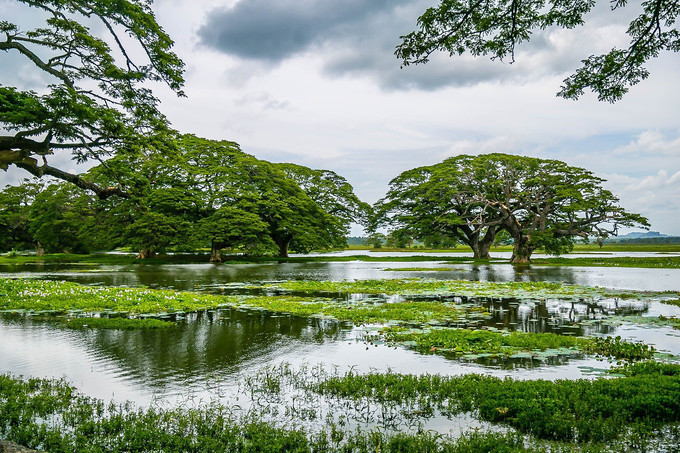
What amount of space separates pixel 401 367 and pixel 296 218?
1739 inches

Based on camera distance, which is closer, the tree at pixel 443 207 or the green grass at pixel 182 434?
the green grass at pixel 182 434

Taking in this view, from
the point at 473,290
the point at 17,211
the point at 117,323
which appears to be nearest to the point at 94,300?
the point at 117,323

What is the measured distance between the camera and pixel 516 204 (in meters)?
46.0

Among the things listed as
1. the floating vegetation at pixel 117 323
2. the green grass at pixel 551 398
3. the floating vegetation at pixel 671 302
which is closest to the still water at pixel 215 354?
the floating vegetation at pixel 117 323

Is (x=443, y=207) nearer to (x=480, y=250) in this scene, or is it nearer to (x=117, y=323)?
(x=480, y=250)

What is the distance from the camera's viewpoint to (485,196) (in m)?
46.5

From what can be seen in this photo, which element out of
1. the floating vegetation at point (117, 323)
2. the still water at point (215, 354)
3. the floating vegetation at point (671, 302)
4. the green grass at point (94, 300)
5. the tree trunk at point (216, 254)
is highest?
the tree trunk at point (216, 254)

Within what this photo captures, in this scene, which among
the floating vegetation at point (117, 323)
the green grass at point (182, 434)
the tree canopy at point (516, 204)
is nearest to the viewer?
the green grass at point (182, 434)

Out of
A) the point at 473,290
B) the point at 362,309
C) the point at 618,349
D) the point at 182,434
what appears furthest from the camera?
the point at 473,290

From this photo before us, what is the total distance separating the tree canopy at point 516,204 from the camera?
43419 mm

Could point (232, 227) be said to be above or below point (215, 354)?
above

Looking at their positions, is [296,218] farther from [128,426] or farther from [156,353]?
[128,426]

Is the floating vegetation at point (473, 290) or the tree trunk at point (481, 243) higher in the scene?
the tree trunk at point (481, 243)

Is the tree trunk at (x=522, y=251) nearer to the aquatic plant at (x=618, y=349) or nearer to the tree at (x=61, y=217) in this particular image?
the aquatic plant at (x=618, y=349)
